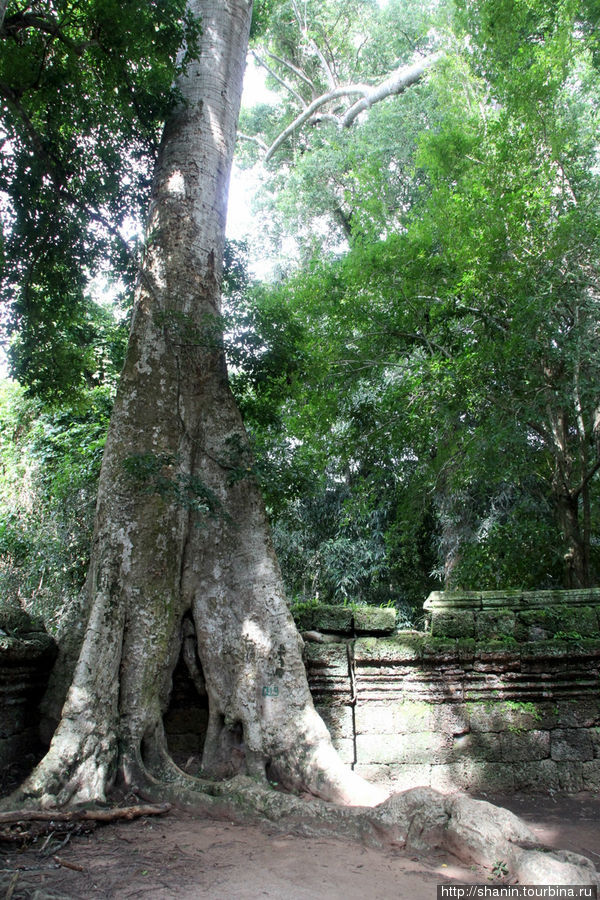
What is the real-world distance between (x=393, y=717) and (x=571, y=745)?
122cm

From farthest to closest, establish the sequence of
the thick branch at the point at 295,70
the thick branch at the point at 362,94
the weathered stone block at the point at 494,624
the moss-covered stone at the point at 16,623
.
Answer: the thick branch at the point at 295,70 → the thick branch at the point at 362,94 → the weathered stone block at the point at 494,624 → the moss-covered stone at the point at 16,623

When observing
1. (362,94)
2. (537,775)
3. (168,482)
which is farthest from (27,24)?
(362,94)

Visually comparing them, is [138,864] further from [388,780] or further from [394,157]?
[394,157]

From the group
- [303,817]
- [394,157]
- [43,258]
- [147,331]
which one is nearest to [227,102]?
[43,258]

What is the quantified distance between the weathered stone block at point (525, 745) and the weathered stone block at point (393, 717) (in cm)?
54

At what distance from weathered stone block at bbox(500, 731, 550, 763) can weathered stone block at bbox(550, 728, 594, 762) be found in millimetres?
55

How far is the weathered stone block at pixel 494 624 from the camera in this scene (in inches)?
177

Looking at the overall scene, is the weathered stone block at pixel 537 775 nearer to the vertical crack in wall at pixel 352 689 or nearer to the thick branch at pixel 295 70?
the vertical crack in wall at pixel 352 689

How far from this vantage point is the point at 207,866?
2.62 meters

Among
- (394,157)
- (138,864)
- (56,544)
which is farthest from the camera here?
(394,157)

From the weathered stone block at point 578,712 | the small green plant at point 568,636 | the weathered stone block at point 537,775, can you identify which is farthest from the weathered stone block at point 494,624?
the weathered stone block at point 537,775

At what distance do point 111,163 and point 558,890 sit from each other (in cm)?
609

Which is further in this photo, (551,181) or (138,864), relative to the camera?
(551,181)

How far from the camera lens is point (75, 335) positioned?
6629 mm
